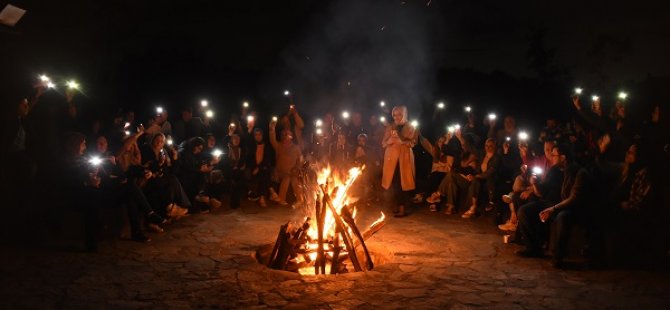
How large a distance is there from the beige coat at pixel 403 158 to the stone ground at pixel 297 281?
2636 millimetres

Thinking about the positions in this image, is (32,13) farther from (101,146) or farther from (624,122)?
(624,122)

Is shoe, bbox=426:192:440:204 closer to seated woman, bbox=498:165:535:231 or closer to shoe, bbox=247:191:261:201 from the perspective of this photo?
seated woman, bbox=498:165:535:231

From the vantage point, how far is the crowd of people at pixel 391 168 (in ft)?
25.0

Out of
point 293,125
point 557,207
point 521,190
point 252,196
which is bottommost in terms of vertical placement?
point 252,196

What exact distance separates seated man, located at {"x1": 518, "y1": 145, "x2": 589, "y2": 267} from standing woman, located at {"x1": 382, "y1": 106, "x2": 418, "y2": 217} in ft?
10.9

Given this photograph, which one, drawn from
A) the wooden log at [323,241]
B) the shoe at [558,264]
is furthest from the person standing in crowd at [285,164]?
the shoe at [558,264]

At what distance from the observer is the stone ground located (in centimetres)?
586

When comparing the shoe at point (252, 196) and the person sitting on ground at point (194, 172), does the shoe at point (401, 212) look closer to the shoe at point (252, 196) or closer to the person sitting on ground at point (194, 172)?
the shoe at point (252, 196)

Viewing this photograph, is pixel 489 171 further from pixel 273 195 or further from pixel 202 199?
pixel 202 199

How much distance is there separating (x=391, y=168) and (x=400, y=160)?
10.2 inches

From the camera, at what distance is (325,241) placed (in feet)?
25.6

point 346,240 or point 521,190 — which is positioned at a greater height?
point 521,190

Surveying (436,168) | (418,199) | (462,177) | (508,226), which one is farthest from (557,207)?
(418,199)

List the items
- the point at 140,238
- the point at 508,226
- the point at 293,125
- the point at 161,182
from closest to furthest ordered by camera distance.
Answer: the point at 140,238
the point at 508,226
the point at 161,182
the point at 293,125
